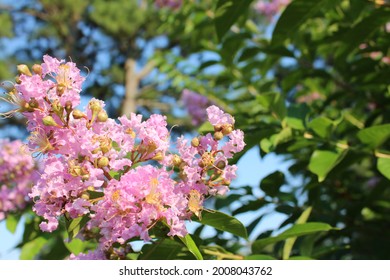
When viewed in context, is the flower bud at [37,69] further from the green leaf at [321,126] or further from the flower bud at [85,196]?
the green leaf at [321,126]

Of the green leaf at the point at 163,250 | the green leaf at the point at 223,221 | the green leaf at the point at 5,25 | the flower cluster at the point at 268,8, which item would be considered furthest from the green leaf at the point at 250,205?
the green leaf at the point at 5,25

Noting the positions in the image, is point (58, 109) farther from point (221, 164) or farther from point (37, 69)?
point (221, 164)

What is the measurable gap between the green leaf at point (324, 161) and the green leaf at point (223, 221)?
1.52ft

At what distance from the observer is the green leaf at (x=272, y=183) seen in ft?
4.98

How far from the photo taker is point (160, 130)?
991 millimetres

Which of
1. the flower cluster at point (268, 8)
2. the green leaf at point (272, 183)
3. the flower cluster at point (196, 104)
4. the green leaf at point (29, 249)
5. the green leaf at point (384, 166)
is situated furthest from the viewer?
the flower cluster at point (268, 8)

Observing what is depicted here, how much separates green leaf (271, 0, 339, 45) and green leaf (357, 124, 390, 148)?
0.35 meters

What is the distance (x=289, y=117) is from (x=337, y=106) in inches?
36.4

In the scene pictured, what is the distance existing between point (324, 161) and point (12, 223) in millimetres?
1069

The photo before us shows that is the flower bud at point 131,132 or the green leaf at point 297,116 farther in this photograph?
the green leaf at point 297,116

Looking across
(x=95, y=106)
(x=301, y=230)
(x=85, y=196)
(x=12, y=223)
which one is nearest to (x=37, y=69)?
(x=95, y=106)

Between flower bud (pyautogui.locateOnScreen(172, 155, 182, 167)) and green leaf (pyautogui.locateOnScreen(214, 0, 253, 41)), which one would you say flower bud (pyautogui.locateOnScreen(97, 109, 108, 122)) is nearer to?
flower bud (pyautogui.locateOnScreen(172, 155, 182, 167))

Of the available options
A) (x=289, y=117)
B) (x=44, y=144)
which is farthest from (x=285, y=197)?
(x=44, y=144)

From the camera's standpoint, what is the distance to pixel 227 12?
149cm
